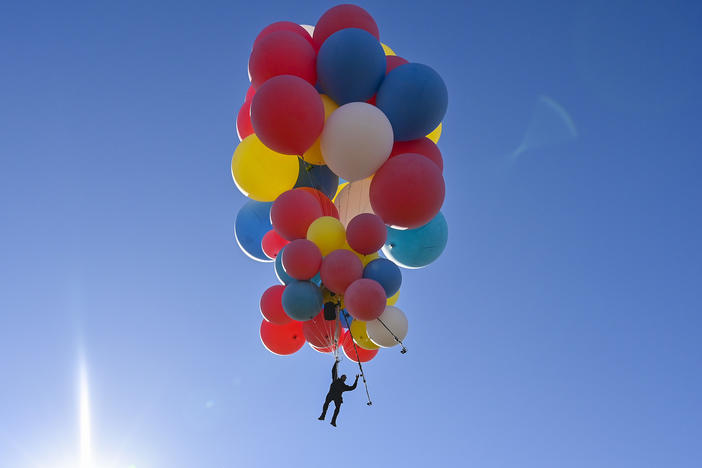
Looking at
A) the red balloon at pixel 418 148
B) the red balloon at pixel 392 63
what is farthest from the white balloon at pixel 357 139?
the red balloon at pixel 392 63

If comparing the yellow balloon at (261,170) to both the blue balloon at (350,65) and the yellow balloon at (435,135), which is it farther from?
the yellow balloon at (435,135)

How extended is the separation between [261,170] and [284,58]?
1.15 metres

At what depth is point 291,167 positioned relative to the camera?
5094mm

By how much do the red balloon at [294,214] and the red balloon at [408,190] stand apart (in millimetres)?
656

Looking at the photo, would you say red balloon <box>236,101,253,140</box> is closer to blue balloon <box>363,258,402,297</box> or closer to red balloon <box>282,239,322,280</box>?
red balloon <box>282,239,322,280</box>

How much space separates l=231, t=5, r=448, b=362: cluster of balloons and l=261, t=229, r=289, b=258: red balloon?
452 mm

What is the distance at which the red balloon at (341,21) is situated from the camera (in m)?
4.85

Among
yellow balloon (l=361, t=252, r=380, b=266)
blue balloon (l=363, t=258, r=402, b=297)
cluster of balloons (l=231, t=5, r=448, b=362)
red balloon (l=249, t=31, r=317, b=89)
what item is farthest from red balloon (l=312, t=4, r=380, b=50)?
blue balloon (l=363, t=258, r=402, b=297)

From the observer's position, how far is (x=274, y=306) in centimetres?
465

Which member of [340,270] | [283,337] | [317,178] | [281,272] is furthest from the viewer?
[317,178]

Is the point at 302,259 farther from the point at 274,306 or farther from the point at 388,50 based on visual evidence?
the point at 388,50

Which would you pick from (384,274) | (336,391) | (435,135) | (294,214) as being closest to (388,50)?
(435,135)

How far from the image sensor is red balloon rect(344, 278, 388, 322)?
3.92m

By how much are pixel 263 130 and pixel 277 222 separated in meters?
0.89
